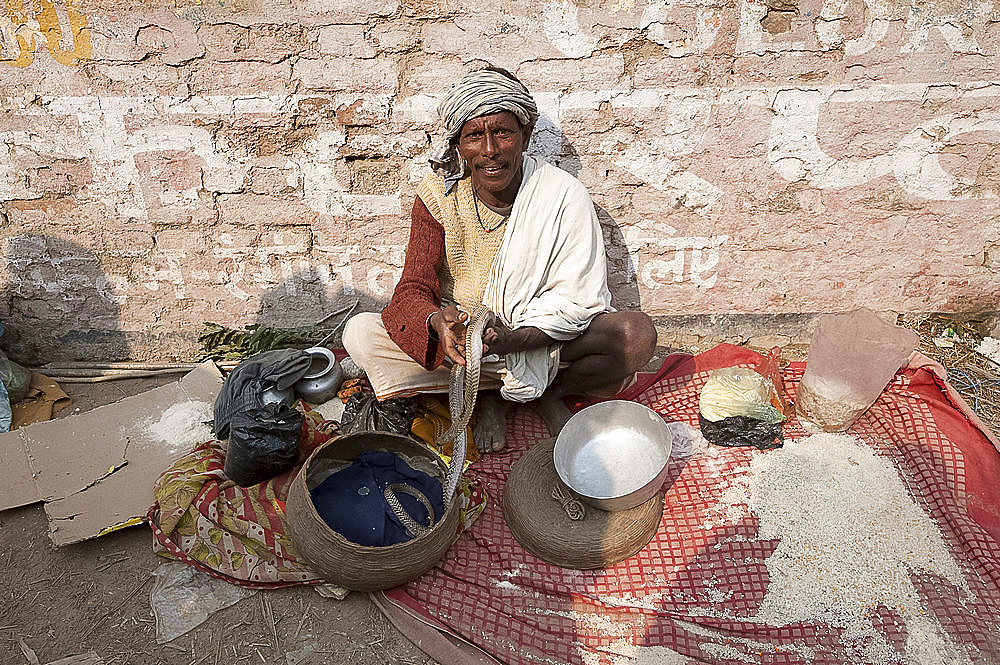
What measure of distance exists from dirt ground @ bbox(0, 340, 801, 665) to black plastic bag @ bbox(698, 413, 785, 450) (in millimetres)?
1555

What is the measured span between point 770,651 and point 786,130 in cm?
221

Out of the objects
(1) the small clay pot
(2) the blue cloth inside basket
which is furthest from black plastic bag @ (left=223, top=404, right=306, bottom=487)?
(1) the small clay pot

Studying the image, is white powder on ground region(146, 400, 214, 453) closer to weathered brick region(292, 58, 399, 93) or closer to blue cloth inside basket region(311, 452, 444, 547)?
blue cloth inside basket region(311, 452, 444, 547)

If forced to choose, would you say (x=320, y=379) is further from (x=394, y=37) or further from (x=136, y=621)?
(x=394, y=37)

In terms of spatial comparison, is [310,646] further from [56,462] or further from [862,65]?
[862,65]

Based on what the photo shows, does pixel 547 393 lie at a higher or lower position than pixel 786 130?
lower

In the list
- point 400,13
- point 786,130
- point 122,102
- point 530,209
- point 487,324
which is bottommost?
point 487,324

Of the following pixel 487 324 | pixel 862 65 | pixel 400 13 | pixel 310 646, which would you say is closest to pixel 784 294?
pixel 862 65

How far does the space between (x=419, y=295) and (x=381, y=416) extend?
59 cm

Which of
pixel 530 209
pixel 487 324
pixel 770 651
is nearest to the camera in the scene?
pixel 770 651

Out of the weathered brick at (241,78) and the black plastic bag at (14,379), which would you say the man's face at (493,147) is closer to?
the weathered brick at (241,78)

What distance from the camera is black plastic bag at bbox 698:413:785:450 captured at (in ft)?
9.41

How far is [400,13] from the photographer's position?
9.01 feet

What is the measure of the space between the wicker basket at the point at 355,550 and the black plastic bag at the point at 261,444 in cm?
A: 20
